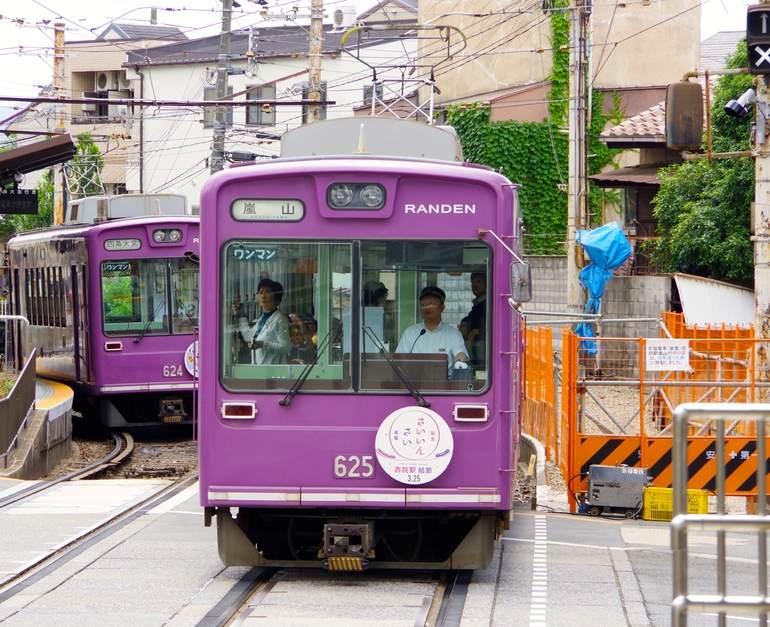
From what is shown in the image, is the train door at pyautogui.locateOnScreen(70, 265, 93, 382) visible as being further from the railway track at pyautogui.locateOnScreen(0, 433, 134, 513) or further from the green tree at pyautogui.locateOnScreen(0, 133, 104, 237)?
the green tree at pyautogui.locateOnScreen(0, 133, 104, 237)

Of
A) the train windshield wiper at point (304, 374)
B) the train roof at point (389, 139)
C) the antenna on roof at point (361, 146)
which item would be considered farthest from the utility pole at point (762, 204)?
the train windshield wiper at point (304, 374)

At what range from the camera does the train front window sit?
16781mm

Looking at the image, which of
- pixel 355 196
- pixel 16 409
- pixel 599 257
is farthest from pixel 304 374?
pixel 599 257

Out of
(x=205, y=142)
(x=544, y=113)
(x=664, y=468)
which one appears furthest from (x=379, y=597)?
(x=205, y=142)

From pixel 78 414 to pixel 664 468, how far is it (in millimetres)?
12347

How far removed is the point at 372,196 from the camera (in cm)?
748

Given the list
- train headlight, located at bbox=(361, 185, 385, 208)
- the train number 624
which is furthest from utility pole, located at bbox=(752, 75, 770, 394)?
the train number 624

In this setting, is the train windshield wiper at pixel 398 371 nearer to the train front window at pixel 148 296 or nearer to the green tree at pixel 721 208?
the train front window at pixel 148 296

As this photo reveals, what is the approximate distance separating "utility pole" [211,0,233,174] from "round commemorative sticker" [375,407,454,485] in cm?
1981

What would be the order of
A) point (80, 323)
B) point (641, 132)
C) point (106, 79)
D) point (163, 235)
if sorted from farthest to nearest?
1. point (106, 79)
2. point (641, 132)
3. point (80, 323)
4. point (163, 235)

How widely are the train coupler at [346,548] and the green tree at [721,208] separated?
16.1 metres

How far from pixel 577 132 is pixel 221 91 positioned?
9.93 metres

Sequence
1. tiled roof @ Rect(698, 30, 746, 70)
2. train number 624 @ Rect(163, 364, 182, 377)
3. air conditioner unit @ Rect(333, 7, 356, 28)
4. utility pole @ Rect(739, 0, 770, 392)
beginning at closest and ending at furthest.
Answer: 1. utility pole @ Rect(739, 0, 770, 392)
2. train number 624 @ Rect(163, 364, 182, 377)
3. air conditioner unit @ Rect(333, 7, 356, 28)
4. tiled roof @ Rect(698, 30, 746, 70)

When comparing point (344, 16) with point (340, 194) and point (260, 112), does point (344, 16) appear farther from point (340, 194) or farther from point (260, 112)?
point (340, 194)
